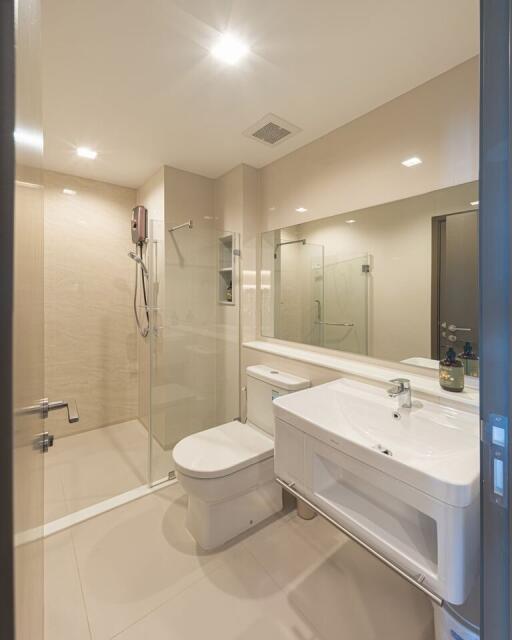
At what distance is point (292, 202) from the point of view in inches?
87.9

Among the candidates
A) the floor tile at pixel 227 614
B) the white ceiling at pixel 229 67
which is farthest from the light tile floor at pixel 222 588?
the white ceiling at pixel 229 67

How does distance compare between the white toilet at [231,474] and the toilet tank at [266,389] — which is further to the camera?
the toilet tank at [266,389]

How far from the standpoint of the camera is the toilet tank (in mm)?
1880

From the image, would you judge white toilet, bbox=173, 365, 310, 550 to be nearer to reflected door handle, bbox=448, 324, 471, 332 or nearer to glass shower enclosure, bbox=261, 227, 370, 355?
glass shower enclosure, bbox=261, 227, 370, 355

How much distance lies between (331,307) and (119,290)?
2.15 m

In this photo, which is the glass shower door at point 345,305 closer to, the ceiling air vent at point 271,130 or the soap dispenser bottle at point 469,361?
the soap dispenser bottle at point 469,361

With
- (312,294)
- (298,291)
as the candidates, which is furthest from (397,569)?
(298,291)

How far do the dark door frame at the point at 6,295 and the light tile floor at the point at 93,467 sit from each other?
2.06 metres

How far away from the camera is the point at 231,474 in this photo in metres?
1.61

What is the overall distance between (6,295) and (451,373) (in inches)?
61.3

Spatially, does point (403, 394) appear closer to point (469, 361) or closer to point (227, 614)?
point (469, 361)

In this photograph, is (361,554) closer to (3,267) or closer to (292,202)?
(3,267)

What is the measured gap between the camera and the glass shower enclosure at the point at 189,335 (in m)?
2.34

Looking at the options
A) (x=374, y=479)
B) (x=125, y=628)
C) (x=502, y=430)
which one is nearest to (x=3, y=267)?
(x=502, y=430)
